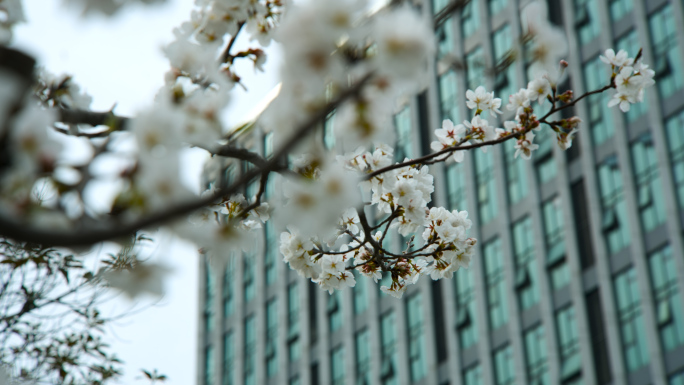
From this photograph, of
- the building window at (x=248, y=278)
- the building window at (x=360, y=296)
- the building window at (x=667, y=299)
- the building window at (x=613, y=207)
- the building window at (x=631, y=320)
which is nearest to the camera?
the building window at (x=667, y=299)

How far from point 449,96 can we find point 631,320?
13.6m

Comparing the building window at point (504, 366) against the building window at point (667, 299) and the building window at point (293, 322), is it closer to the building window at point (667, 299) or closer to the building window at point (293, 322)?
the building window at point (667, 299)

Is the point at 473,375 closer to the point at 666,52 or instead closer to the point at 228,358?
the point at 666,52

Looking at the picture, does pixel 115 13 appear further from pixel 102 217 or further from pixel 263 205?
pixel 263 205

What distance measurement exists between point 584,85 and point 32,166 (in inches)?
1228

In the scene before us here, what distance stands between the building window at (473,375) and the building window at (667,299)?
779 centimetres

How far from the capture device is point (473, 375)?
33000 mm

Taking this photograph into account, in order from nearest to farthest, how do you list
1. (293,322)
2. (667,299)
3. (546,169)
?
(667,299) < (546,169) < (293,322)

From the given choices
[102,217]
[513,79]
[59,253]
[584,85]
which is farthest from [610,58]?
[513,79]

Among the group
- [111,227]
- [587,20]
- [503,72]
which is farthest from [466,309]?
[111,227]

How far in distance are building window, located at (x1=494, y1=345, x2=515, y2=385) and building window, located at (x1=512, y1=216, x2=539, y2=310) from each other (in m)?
1.74

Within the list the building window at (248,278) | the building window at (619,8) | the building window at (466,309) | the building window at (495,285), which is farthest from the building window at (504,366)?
the building window at (248,278)

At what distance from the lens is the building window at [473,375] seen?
107 ft

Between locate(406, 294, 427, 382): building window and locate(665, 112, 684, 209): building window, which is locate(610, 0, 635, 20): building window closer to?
locate(665, 112, 684, 209): building window
